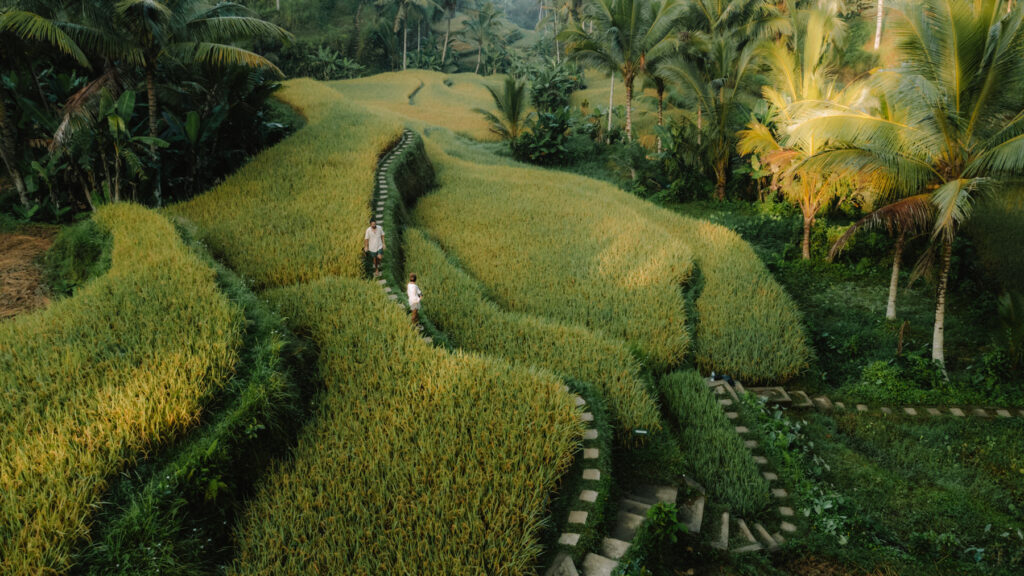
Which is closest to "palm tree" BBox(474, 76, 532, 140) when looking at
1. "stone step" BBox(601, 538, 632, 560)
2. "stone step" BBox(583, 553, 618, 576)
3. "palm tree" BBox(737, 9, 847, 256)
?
"palm tree" BBox(737, 9, 847, 256)

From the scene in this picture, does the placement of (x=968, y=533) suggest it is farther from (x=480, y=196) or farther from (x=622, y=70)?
(x=622, y=70)

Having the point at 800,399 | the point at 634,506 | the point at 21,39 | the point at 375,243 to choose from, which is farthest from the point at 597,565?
the point at 21,39

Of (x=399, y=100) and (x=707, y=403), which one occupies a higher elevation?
(x=399, y=100)

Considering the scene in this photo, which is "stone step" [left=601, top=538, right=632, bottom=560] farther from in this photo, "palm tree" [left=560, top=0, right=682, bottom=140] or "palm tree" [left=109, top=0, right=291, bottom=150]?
"palm tree" [left=560, top=0, right=682, bottom=140]

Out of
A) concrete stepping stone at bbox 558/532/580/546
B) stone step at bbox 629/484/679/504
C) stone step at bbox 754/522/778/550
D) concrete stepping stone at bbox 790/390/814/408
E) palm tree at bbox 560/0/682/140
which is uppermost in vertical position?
palm tree at bbox 560/0/682/140

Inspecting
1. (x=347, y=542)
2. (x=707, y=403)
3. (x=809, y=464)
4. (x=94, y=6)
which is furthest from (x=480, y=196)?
(x=347, y=542)
